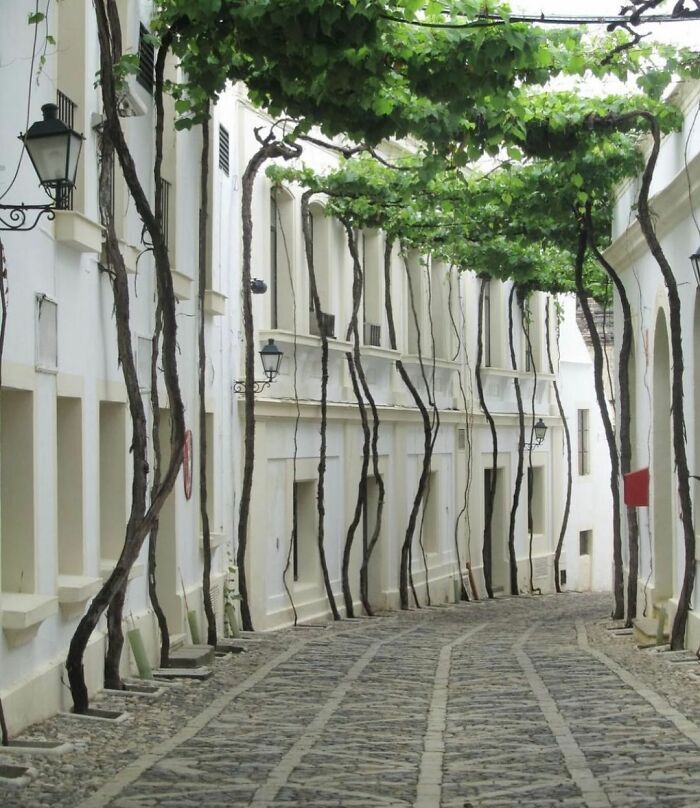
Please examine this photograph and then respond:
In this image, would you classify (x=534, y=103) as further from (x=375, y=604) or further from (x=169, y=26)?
(x=375, y=604)

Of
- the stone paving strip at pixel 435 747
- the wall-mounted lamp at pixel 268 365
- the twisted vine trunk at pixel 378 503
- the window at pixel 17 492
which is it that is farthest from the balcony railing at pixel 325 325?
the window at pixel 17 492

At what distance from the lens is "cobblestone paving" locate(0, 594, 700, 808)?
7.78 metres

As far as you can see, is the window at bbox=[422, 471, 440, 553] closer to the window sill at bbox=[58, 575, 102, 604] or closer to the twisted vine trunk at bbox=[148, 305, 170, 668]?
the twisted vine trunk at bbox=[148, 305, 170, 668]

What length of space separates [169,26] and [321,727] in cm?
527

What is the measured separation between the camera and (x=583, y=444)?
118 feet

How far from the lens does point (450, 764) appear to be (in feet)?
28.8

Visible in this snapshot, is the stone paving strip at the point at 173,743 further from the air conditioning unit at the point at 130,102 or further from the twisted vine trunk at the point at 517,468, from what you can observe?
the twisted vine trunk at the point at 517,468

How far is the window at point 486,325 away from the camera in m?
31.5

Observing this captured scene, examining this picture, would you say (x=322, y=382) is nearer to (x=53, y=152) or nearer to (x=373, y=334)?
(x=373, y=334)

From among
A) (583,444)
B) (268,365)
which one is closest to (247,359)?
(268,365)

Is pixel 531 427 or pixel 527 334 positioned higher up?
pixel 527 334

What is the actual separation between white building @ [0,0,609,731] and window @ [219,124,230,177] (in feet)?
0.15

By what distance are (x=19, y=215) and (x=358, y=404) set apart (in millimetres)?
13854

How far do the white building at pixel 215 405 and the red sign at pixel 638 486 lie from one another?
505 centimetres
